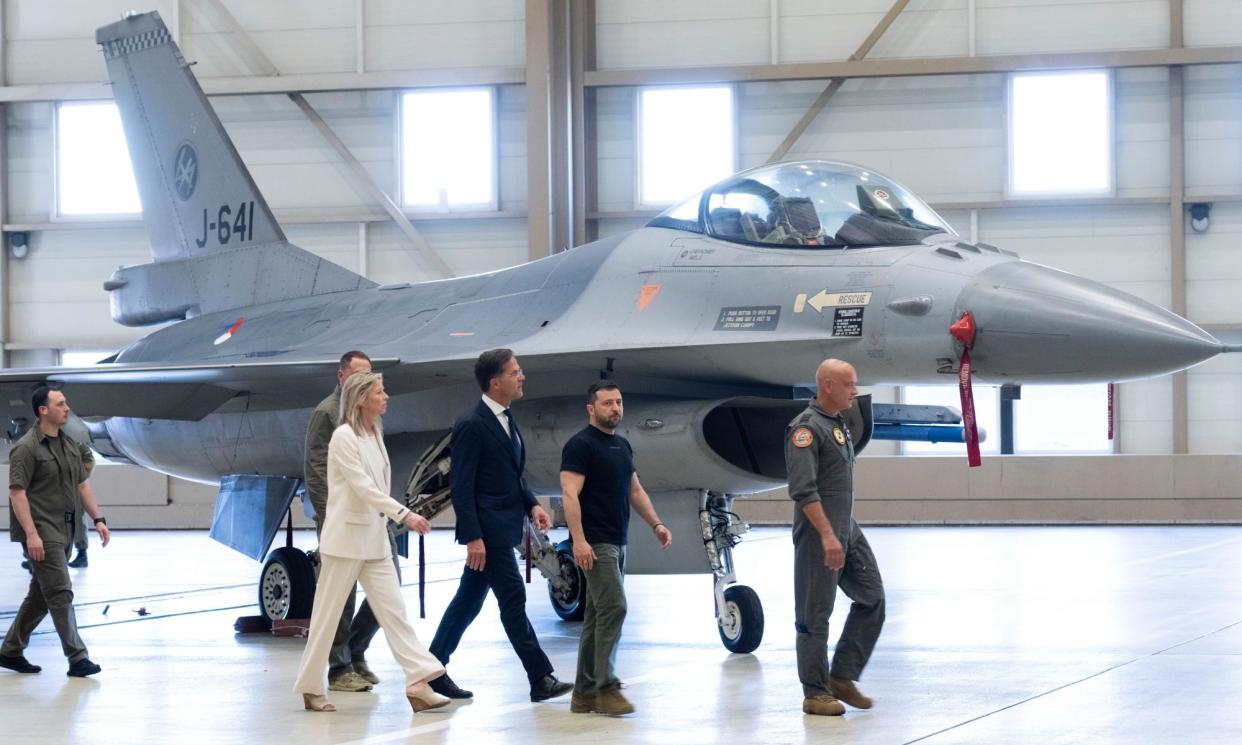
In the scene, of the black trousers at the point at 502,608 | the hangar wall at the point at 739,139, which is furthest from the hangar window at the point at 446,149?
the black trousers at the point at 502,608

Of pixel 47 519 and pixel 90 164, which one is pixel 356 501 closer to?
pixel 47 519

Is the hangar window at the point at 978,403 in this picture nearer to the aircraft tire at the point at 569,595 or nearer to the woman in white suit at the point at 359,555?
the aircraft tire at the point at 569,595

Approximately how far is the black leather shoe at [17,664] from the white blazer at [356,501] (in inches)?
97.0

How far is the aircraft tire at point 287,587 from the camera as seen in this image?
10039 millimetres

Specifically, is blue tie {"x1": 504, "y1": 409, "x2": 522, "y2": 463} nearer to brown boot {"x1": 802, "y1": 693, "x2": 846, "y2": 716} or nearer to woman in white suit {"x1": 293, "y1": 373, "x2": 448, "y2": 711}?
woman in white suit {"x1": 293, "y1": 373, "x2": 448, "y2": 711}

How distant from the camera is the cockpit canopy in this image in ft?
26.9

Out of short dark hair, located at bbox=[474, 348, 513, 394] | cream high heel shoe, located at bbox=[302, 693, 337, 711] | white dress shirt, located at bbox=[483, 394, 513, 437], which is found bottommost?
cream high heel shoe, located at bbox=[302, 693, 337, 711]

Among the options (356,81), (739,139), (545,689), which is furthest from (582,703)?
(356,81)

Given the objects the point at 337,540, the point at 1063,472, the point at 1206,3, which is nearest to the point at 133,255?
the point at 1063,472

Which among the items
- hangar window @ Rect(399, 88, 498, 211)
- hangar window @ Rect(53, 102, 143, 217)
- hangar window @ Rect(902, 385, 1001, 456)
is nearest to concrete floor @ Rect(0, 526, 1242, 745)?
hangar window @ Rect(902, 385, 1001, 456)

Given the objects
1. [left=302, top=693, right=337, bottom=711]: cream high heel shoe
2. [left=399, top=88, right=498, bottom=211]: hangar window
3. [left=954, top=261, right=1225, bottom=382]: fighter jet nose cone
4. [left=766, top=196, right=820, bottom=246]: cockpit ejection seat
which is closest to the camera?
[left=302, top=693, right=337, bottom=711]: cream high heel shoe

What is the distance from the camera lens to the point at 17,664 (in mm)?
7723

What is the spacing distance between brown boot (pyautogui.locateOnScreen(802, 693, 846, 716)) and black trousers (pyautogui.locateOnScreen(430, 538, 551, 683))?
1.19 metres

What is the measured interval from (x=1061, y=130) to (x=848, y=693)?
1486 centimetres
